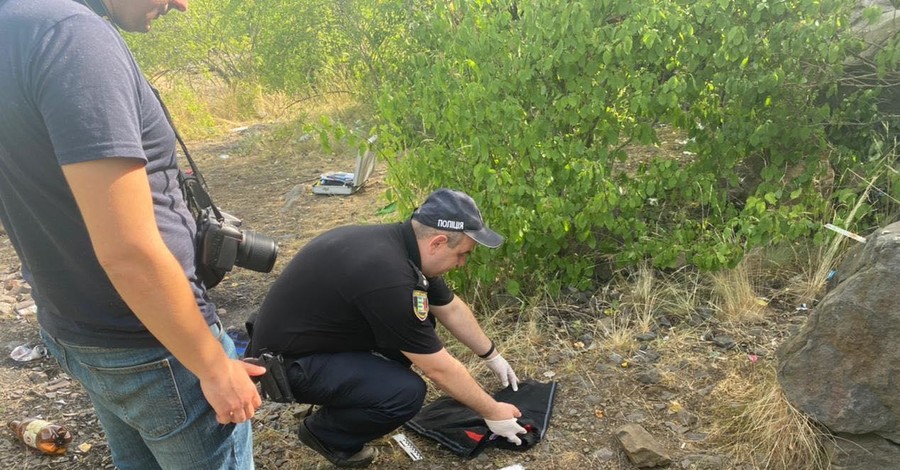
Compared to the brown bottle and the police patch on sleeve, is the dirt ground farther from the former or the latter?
the police patch on sleeve

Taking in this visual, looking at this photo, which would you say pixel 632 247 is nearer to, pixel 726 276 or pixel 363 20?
pixel 726 276

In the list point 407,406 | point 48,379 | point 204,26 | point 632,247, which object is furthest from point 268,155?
point 407,406

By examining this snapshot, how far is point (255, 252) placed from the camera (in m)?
1.90

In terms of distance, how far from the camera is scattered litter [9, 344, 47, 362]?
Result: 3973mm

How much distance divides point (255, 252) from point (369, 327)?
3.04 ft

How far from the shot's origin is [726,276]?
12.6 ft

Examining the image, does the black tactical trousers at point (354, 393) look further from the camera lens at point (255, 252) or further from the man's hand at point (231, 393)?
the man's hand at point (231, 393)

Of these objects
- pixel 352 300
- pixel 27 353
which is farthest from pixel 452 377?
pixel 27 353

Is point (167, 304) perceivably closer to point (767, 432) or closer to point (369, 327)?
point (369, 327)

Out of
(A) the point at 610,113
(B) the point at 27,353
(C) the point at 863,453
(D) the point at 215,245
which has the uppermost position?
(D) the point at 215,245

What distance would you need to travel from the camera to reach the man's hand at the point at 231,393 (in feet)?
4.73

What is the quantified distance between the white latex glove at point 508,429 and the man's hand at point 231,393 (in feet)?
4.88

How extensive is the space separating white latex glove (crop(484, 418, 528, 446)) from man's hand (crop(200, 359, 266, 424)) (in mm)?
1489

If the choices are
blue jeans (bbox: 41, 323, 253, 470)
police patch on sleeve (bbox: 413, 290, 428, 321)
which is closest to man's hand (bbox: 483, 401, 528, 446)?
police patch on sleeve (bbox: 413, 290, 428, 321)
